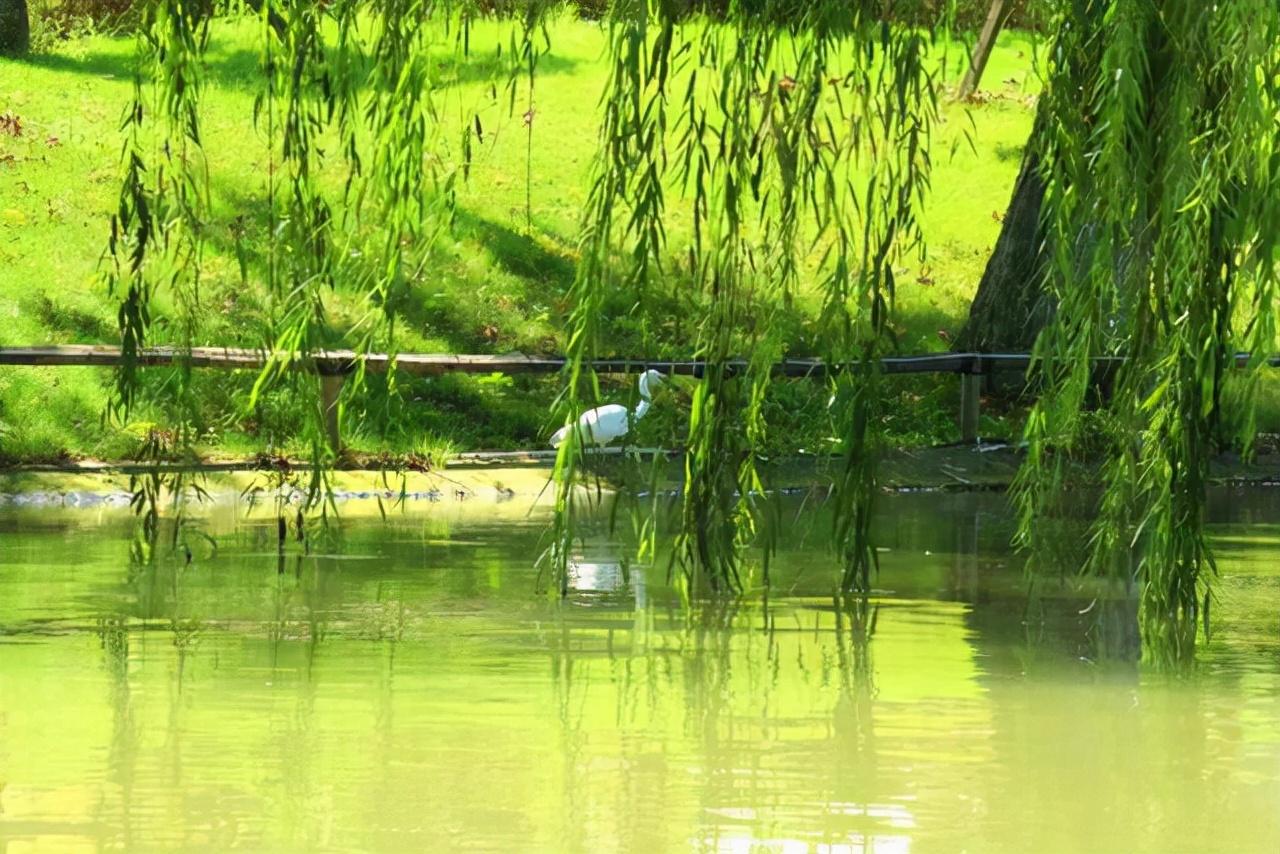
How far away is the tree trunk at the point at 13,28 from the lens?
24094 millimetres

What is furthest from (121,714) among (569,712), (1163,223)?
(1163,223)

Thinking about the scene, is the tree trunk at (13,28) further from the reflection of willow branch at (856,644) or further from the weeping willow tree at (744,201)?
the weeping willow tree at (744,201)

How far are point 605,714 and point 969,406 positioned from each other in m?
11.0

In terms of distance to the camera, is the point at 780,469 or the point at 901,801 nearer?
the point at 901,801

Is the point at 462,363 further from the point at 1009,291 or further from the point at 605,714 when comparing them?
the point at 605,714

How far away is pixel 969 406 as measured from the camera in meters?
17.3

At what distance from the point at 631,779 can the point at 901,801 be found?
745 mm

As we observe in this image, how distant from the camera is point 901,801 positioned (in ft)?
18.3

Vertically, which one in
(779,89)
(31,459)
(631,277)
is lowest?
(31,459)

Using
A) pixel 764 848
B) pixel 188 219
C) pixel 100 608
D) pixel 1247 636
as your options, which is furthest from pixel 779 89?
pixel 100 608

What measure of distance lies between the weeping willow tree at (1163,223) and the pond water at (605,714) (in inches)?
31.3

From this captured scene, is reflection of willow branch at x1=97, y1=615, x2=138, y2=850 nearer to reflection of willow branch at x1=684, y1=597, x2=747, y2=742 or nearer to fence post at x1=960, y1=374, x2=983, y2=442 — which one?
reflection of willow branch at x1=684, y1=597, x2=747, y2=742

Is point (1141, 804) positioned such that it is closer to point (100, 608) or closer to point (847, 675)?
point (847, 675)

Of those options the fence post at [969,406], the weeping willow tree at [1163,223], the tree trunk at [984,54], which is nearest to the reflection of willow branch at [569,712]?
the weeping willow tree at [1163,223]
